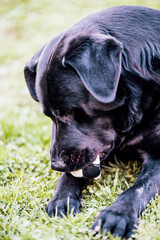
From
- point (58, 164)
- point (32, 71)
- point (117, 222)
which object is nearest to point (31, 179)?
point (58, 164)

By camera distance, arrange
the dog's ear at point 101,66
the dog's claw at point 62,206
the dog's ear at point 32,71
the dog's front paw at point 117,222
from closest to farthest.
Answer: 1. the dog's front paw at point 117,222
2. the dog's ear at point 101,66
3. the dog's claw at point 62,206
4. the dog's ear at point 32,71

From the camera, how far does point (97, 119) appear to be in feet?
7.75

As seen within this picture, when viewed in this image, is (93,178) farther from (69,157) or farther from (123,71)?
(123,71)

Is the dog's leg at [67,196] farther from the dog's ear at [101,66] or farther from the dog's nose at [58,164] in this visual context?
the dog's ear at [101,66]

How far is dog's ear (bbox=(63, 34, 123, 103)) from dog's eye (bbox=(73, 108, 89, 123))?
26cm

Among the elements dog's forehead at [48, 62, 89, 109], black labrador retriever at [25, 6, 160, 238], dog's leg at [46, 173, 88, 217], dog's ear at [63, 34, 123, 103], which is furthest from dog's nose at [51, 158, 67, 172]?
dog's ear at [63, 34, 123, 103]

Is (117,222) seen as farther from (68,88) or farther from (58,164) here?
A: (68,88)

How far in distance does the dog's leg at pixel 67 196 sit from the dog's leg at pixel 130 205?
266 millimetres

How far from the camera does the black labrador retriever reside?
2.10 meters

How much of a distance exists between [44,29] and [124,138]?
5.45m

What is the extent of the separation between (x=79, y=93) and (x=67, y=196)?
743 millimetres

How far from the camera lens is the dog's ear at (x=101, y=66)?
6.78ft

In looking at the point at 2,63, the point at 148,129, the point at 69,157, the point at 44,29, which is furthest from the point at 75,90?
the point at 44,29

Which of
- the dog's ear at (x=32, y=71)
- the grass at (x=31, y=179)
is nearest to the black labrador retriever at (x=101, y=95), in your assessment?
the grass at (x=31, y=179)
